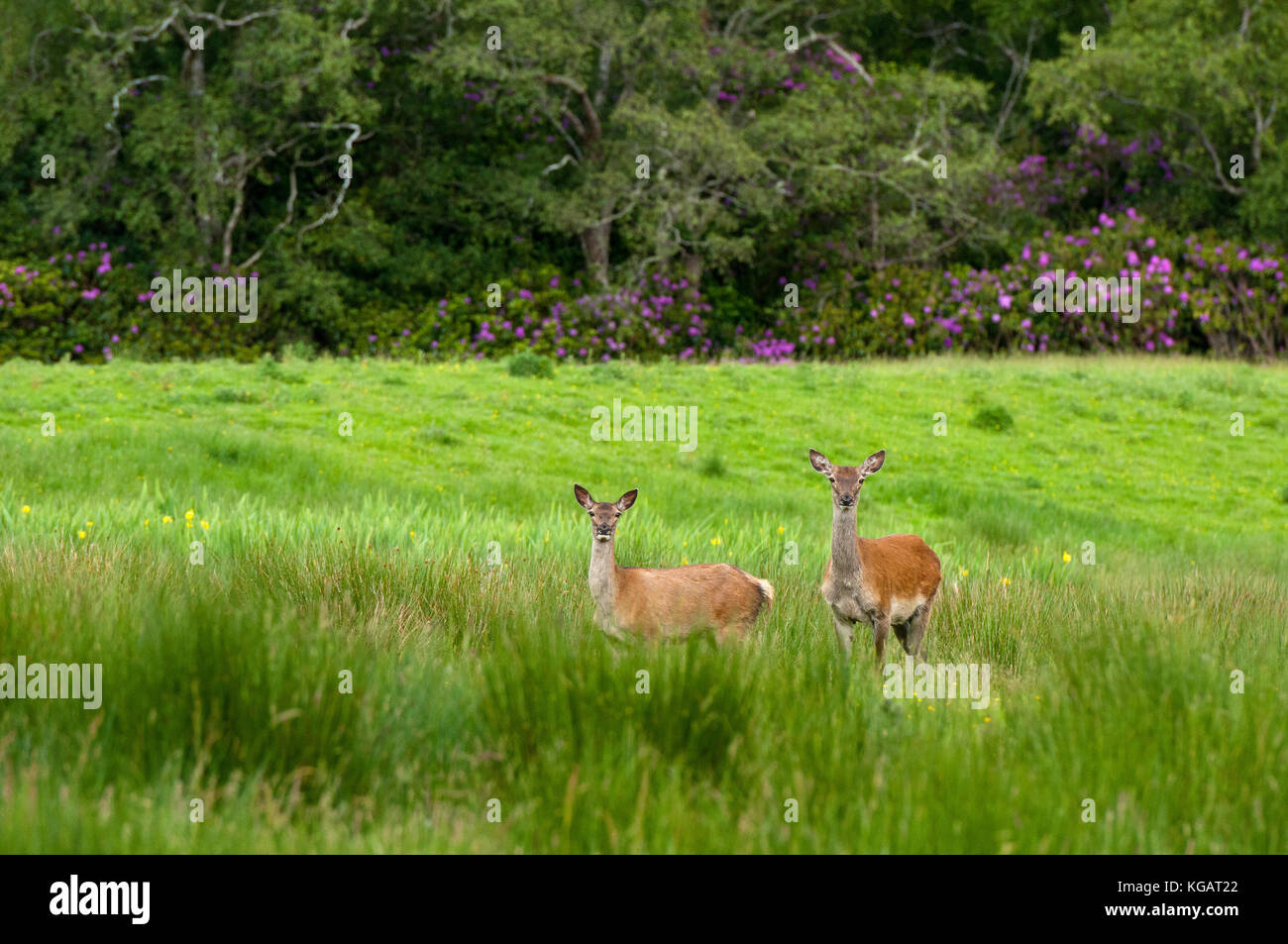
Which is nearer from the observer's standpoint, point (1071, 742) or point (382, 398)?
point (1071, 742)

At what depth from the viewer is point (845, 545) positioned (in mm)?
7793

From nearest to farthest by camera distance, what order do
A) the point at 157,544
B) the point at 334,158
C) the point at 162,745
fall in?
the point at 162,745, the point at 157,544, the point at 334,158

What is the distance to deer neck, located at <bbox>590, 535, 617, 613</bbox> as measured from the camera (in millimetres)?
7297

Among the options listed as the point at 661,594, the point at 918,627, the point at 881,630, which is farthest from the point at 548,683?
the point at 918,627

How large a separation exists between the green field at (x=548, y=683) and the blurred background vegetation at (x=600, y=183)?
617 inches

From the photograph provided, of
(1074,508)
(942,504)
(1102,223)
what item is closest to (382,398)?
(942,504)

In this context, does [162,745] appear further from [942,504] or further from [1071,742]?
[942,504]

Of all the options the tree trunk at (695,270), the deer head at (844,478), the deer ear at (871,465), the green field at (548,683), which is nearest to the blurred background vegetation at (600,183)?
the tree trunk at (695,270)

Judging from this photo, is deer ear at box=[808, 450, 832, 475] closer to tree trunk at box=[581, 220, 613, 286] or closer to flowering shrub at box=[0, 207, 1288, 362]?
flowering shrub at box=[0, 207, 1288, 362]

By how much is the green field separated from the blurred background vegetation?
51.5 feet

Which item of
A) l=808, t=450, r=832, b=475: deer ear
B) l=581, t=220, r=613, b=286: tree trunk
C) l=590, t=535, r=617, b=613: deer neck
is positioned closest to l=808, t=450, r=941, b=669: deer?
l=808, t=450, r=832, b=475: deer ear

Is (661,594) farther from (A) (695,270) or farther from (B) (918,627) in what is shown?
(A) (695,270)
